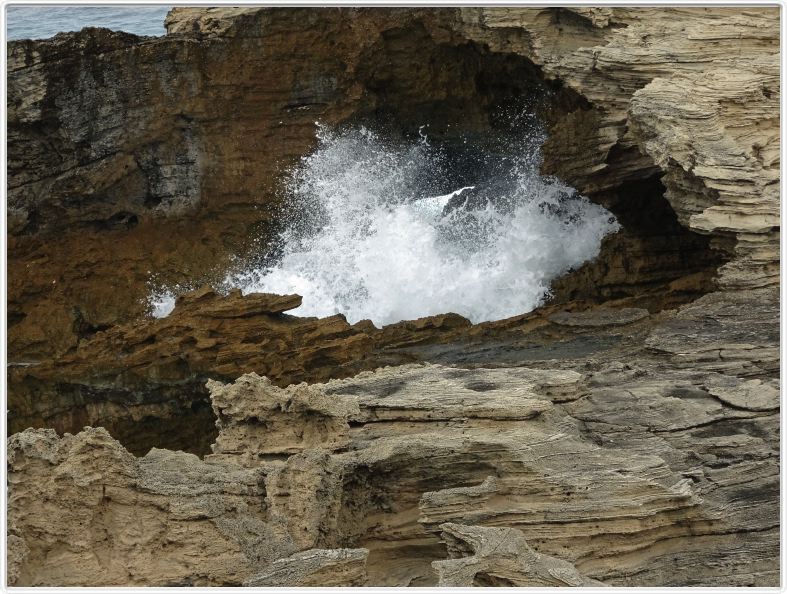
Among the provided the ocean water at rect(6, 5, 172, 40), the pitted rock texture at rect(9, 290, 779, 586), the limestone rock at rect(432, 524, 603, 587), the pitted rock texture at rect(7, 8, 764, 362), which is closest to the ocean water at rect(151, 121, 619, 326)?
the pitted rock texture at rect(7, 8, 764, 362)

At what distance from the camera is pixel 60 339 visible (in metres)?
21.7

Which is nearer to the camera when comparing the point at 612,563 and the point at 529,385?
the point at 612,563

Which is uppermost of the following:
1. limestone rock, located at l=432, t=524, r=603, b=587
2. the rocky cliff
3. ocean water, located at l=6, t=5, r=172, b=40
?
ocean water, located at l=6, t=5, r=172, b=40

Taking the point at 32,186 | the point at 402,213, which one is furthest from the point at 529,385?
the point at 32,186

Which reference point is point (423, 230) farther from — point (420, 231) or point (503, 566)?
point (503, 566)

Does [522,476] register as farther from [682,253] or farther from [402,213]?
[402,213]

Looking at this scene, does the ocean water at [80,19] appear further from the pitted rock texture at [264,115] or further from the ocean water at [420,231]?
the ocean water at [420,231]

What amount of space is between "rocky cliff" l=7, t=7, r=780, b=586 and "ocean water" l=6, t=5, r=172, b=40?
1.29 m

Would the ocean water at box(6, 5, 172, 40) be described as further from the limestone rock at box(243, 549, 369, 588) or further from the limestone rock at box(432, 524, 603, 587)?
the limestone rock at box(432, 524, 603, 587)

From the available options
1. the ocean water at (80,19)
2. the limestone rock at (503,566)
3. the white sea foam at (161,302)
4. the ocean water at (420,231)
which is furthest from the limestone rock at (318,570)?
the ocean water at (80,19)

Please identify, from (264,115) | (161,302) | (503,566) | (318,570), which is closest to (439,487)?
(503,566)

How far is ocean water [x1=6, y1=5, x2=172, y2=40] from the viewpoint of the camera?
73.6 ft

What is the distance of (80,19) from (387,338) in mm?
8233

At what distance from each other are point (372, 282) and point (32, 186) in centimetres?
580
